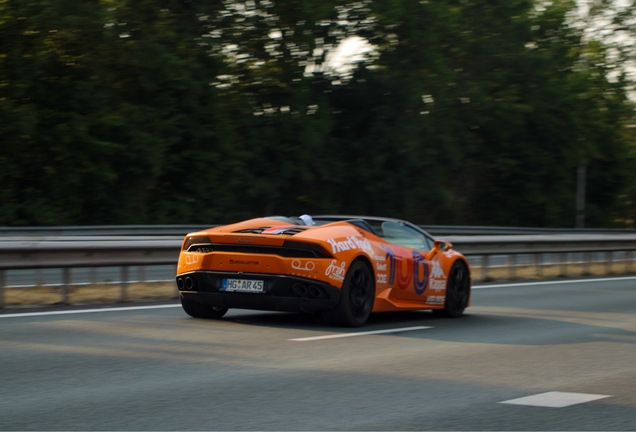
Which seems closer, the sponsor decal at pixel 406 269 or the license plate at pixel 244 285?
the license plate at pixel 244 285

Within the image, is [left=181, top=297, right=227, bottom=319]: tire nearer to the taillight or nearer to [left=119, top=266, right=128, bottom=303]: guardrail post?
the taillight

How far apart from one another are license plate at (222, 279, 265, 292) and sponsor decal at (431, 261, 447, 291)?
260 cm

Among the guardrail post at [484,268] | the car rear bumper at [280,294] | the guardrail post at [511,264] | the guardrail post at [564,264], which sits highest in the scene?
the car rear bumper at [280,294]

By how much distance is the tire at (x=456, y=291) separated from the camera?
1193cm

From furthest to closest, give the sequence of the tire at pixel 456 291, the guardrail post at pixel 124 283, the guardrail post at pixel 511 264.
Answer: the guardrail post at pixel 511 264
the guardrail post at pixel 124 283
the tire at pixel 456 291

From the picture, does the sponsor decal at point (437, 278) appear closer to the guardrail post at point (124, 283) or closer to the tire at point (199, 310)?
the tire at point (199, 310)

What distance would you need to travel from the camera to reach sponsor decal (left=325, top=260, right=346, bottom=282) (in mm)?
9630

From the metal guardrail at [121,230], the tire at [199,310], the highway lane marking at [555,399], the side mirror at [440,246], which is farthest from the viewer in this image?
the metal guardrail at [121,230]

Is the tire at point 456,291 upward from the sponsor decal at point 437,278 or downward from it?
downward

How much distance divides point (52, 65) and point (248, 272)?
68.5 feet

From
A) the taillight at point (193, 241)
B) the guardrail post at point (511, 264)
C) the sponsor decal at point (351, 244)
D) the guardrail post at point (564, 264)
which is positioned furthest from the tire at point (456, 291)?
the guardrail post at point (564, 264)

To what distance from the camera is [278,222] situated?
409 inches

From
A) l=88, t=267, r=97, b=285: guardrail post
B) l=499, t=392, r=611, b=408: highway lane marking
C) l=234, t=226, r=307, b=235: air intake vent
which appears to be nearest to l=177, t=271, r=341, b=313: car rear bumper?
l=234, t=226, r=307, b=235: air intake vent

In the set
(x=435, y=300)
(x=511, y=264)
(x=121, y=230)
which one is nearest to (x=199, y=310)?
(x=435, y=300)
